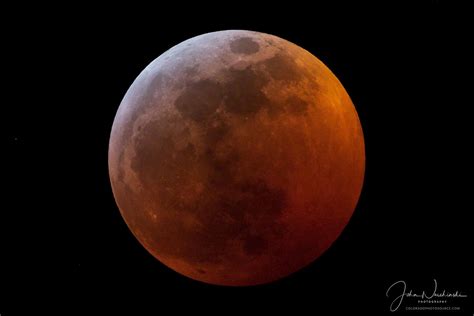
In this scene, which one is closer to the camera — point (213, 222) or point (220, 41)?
point (213, 222)

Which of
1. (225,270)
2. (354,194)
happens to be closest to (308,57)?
(354,194)

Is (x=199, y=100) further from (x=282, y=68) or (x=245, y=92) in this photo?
(x=282, y=68)

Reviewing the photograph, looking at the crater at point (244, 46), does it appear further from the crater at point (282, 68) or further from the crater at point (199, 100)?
the crater at point (199, 100)

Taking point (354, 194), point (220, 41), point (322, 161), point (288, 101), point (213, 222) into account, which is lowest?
point (213, 222)

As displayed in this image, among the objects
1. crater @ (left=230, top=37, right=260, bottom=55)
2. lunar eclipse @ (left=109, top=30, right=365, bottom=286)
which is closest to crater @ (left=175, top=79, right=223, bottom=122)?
lunar eclipse @ (left=109, top=30, right=365, bottom=286)

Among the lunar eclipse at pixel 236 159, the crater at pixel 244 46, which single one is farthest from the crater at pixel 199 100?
the crater at pixel 244 46

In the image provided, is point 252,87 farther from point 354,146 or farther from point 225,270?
point 225,270

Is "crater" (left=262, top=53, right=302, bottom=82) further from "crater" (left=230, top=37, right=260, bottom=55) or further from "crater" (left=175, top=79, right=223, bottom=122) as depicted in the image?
"crater" (left=175, top=79, right=223, bottom=122)

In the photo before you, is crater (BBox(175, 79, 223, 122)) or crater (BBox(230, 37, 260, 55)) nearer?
crater (BBox(175, 79, 223, 122))

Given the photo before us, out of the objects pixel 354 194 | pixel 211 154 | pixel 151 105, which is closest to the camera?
pixel 211 154

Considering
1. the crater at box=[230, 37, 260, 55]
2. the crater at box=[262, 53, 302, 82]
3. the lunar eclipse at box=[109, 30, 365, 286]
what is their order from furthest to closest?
the crater at box=[230, 37, 260, 55] → the crater at box=[262, 53, 302, 82] → the lunar eclipse at box=[109, 30, 365, 286]
